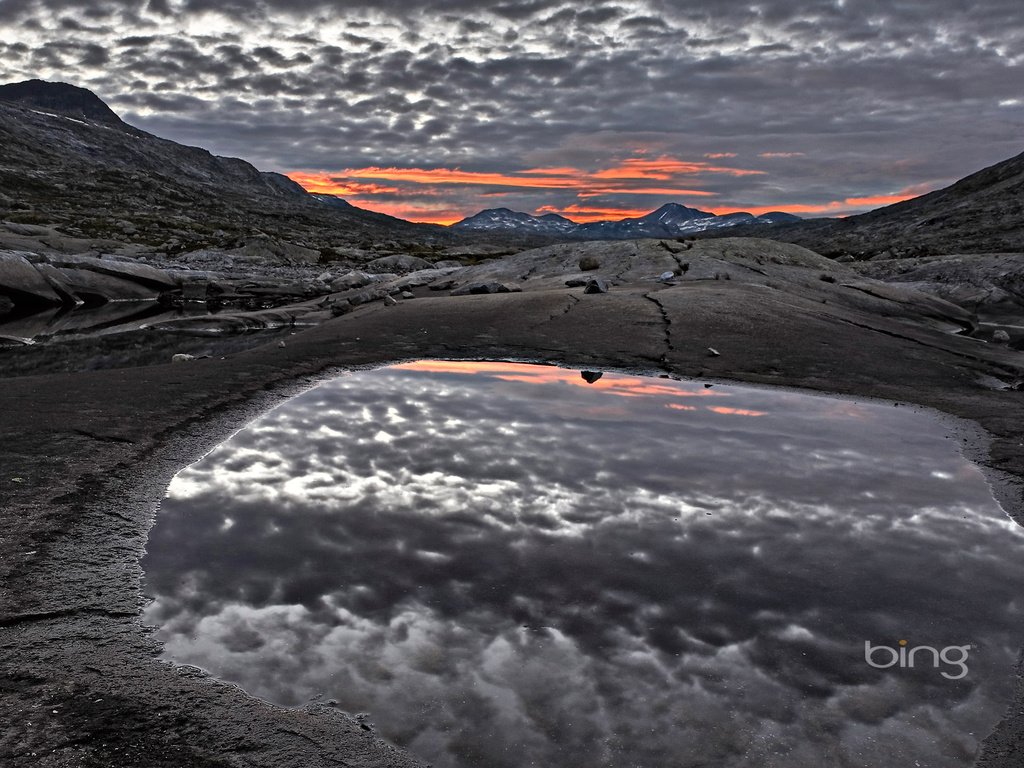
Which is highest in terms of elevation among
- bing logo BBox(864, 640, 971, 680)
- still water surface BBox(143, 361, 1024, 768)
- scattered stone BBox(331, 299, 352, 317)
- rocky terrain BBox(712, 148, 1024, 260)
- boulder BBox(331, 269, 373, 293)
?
rocky terrain BBox(712, 148, 1024, 260)

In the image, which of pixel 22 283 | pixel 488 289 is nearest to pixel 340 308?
pixel 488 289

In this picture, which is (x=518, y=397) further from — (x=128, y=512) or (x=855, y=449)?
(x=128, y=512)

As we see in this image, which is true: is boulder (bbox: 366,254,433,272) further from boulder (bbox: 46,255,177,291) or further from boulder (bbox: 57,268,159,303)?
boulder (bbox: 57,268,159,303)

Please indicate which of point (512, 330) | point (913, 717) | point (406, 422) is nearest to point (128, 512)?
point (406, 422)

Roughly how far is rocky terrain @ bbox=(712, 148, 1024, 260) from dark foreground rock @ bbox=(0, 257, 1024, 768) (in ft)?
251

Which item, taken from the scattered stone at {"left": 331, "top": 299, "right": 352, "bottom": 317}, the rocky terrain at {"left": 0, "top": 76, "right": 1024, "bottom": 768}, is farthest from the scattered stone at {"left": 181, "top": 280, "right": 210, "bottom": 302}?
the scattered stone at {"left": 331, "top": 299, "right": 352, "bottom": 317}

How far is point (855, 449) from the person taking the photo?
977cm

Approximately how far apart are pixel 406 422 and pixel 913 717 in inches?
312

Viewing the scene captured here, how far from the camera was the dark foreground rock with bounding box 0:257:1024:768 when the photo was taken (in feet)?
13.0

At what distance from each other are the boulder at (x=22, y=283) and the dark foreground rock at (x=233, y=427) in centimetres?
1965

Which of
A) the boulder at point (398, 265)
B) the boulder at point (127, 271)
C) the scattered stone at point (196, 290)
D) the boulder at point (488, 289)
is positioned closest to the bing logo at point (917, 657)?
the boulder at point (488, 289)

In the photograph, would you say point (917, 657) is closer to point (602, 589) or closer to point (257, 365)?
point (602, 589)

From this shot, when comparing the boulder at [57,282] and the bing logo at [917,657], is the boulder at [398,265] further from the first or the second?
the bing logo at [917,657]

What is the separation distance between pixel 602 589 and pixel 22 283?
35.6 metres
